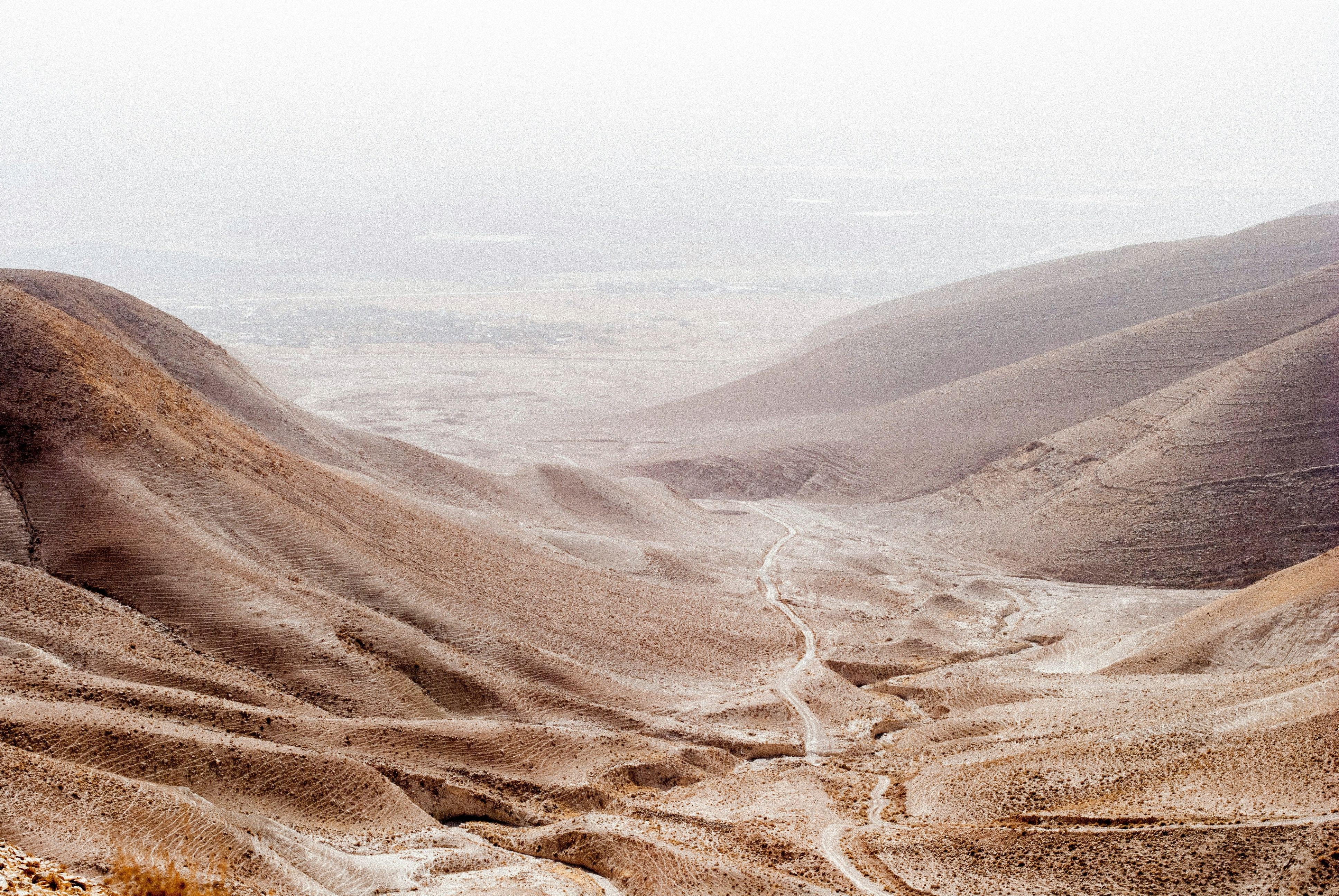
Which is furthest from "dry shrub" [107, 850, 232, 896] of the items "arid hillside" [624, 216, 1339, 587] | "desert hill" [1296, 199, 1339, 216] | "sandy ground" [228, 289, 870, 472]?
"desert hill" [1296, 199, 1339, 216]

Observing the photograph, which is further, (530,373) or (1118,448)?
(530,373)

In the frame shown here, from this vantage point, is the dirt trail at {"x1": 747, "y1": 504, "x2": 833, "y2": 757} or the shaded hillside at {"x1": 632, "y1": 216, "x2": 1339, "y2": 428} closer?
the dirt trail at {"x1": 747, "y1": 504, "x2": 833, "y2": 757}

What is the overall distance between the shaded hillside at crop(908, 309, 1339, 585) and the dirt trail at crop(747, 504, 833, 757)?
9839 mm

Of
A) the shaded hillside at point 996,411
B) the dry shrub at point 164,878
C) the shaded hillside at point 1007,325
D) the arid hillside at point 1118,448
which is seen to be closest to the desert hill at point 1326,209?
the shaded hillside at point 1007,325

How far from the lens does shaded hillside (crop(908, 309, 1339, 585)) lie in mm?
44938

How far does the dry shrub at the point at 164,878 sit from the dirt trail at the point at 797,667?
631 inches

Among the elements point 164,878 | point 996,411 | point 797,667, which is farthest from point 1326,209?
point 164,878

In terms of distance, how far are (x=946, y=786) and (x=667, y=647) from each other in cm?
1117

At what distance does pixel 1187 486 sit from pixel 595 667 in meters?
30.0

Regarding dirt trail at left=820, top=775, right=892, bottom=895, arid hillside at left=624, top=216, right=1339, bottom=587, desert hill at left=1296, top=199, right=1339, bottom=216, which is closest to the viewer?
dirt trail at left=820, top=775, right=892, bottom=895

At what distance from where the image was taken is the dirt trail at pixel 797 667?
27.7m

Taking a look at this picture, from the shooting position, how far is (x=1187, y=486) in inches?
1870

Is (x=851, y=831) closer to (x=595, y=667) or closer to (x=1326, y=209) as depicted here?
(x=595, y=667)

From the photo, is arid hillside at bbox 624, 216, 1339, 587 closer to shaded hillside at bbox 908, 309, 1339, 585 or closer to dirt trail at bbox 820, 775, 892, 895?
shaded hillside at bbox 908, 309, 1339, 585
